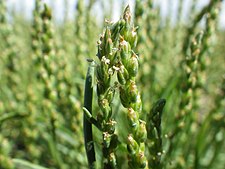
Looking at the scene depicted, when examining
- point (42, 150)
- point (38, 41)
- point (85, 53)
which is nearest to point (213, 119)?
point (85, 53)

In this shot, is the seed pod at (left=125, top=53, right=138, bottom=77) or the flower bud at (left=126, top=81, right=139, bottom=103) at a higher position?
the seed pod at (left=125, top=53, right=138, bottom=77)

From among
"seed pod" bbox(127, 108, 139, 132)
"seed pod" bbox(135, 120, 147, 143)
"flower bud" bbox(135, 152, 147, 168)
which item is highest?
"seed pod" bbox(127, 108, 139, 132)

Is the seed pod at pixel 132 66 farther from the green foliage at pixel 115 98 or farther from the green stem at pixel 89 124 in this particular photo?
the green stem at pixel 89 124

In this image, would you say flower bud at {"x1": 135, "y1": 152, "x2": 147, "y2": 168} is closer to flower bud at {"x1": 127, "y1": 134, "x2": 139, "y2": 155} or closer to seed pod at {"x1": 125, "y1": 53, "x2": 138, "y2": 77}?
flower bud at {"x1": 127, "y1": 134, "x2": 139, "y2": 155}

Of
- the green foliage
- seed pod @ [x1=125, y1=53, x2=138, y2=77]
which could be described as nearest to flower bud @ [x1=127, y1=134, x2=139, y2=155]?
the green foliage

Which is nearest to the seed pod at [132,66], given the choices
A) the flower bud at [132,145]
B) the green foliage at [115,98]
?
the green foliage at [115,98]

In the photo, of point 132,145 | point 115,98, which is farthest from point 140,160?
point 115,98

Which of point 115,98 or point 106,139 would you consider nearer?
point 106,139

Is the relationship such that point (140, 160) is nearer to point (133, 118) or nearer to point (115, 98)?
point (133, 118)
